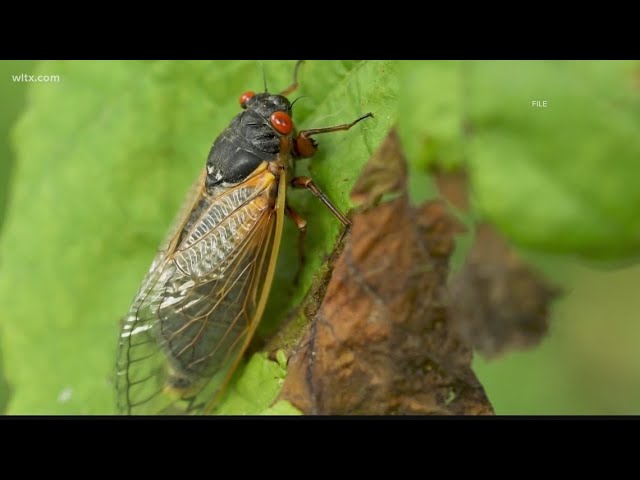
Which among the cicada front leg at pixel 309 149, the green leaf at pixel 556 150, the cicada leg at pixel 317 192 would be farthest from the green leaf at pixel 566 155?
the cicada front leg at pixel 309 149

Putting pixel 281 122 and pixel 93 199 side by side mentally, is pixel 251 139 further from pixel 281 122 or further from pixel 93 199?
pixel 93 199

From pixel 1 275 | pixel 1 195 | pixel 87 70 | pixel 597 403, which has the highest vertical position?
pixel 87 70

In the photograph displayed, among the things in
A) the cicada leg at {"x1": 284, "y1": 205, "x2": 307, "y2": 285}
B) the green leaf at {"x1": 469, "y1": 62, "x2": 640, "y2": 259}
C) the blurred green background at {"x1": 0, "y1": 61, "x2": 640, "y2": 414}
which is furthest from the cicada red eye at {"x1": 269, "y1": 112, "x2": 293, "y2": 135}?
the green leaf at {"x1": 469, "y1": 62, "x2": 640, "y2": 259}

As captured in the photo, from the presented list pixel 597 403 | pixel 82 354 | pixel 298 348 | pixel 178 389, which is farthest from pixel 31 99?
pixel 597 403

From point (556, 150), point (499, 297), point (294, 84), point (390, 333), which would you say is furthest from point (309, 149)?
point (556, 150)

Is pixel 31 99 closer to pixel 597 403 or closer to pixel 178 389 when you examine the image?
pixel 178 389
